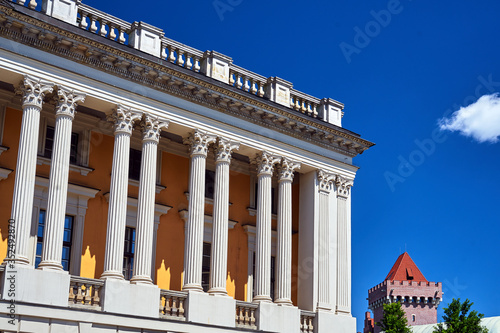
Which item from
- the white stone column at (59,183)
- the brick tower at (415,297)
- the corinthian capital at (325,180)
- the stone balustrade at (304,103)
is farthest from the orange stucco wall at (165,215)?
the brick tower at (415,297)

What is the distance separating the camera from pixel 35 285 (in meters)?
20.3

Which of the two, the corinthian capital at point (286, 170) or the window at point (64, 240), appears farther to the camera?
the corinthian capital at point (286, 170)

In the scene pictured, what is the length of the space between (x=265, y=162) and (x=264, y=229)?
2.55 metres

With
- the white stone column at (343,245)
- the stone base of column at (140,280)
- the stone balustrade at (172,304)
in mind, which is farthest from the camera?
the white stone column at (343,245)

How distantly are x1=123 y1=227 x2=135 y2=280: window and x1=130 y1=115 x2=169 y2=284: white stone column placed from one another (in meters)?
1.87

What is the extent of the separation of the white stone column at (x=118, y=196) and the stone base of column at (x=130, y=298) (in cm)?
33

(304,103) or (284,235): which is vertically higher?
(304,103)

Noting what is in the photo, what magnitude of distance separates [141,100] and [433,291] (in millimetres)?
91805

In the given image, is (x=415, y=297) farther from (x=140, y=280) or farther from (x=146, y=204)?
(x=140, y=280)

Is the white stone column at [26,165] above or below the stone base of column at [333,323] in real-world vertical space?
above

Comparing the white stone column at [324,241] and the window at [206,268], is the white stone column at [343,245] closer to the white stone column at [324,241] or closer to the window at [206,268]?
the white stone column at [324,241]

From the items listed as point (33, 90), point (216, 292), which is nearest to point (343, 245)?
point (216, 292)

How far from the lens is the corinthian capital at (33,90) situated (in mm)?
21672

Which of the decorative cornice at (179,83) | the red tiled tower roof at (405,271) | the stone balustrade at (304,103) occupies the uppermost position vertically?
the red tiled tower roof at (405,271)
